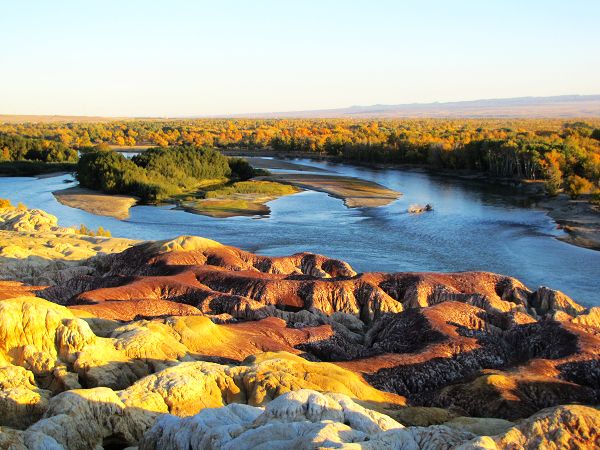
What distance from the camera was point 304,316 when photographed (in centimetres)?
2722

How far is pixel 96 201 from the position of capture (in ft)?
262

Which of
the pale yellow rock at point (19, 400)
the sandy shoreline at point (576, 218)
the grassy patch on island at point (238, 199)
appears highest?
the pale yellow rock at point (19, 400)

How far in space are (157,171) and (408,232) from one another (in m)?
43.7

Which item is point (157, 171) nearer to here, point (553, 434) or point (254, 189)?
point (254, 189)

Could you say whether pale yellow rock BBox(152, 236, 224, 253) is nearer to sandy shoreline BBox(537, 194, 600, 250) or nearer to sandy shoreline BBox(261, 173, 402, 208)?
sandy shoreline BBox(537, 194, 600, 250)

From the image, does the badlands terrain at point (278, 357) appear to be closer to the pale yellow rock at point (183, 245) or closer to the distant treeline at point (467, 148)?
the pale yellow rock at point (183, 245)

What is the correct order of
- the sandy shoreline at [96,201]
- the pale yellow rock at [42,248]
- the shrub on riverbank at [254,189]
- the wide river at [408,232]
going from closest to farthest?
the pale yellow rock at [42,248], the wide river at [408,232], the sandy shoreline at [96,201], the shrub on riverbank at [254,189]

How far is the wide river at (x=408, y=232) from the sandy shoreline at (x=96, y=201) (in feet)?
4.62

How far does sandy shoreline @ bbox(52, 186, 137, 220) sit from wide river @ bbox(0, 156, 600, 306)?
141 cm

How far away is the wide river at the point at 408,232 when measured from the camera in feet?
154

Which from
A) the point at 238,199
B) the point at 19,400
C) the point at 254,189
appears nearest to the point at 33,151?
the point at 254,189

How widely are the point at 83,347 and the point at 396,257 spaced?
116 ft

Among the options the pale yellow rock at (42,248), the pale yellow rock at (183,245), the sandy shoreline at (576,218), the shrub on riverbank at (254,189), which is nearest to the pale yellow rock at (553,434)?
the pale yellow rock at (183,245)

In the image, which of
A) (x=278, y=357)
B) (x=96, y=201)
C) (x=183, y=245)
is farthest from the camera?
(x=96, y=201)
